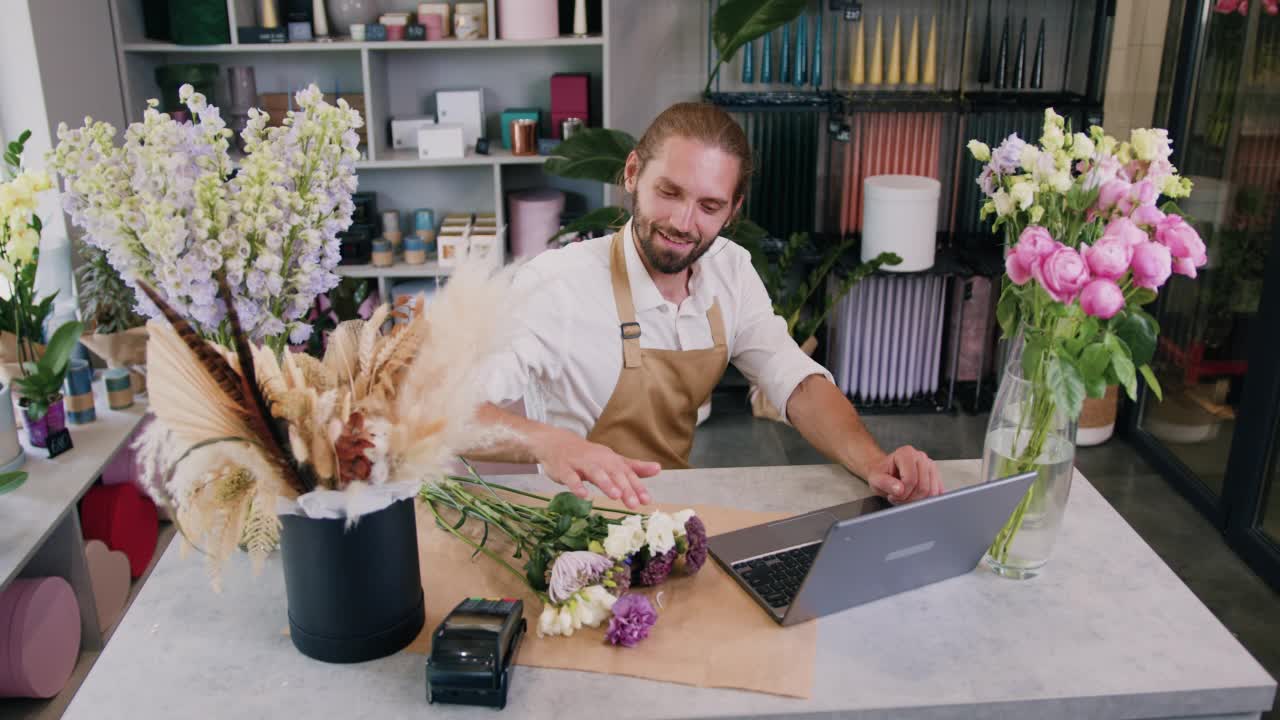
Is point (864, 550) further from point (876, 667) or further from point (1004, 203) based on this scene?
point (1004, 203)

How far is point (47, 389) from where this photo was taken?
2514 mm

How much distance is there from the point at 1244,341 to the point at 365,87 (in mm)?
3339

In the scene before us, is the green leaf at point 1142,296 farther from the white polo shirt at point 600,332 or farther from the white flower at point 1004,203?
the white polo shirt at point 600,332

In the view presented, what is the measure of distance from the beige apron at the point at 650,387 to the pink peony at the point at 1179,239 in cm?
105

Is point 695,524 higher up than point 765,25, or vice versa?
point 765,25

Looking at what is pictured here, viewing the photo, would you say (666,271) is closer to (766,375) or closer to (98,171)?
(766,375)

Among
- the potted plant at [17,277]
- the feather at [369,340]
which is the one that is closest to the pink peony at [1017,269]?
the feather at [369,340]

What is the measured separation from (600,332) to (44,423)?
1.38 metres

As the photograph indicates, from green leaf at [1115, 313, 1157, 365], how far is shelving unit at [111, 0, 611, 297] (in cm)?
288

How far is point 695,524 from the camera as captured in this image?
1.55 meters

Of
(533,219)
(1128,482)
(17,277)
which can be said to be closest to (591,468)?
(17,277)

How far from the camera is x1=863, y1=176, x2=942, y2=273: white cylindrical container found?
4102 mm

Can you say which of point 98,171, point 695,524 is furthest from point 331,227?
point 695,524

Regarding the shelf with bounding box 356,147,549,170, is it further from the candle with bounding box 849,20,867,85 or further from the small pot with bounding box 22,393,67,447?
the small pot with bounding box 22,393,67,447
